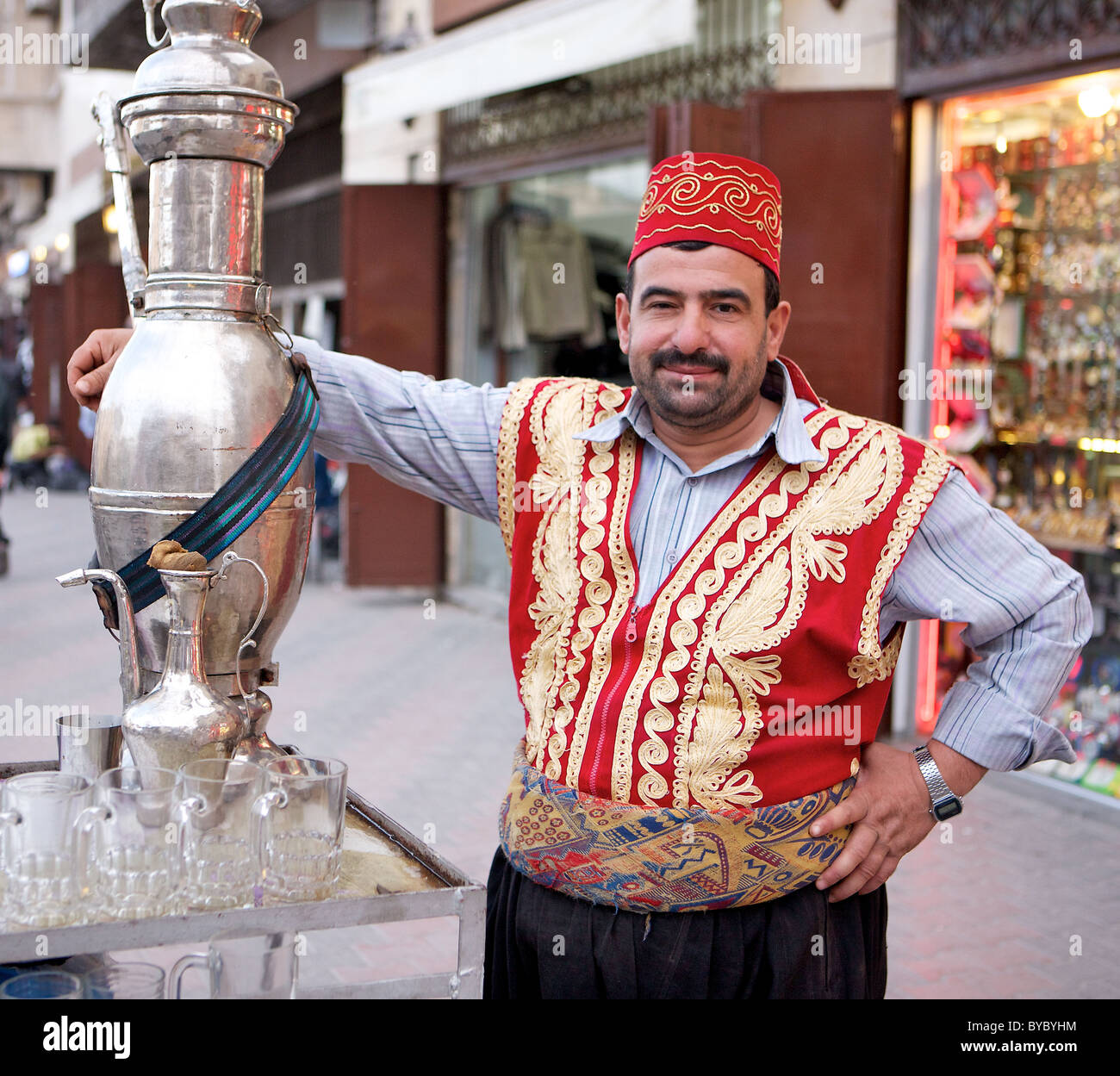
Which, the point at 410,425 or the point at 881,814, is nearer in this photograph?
the point at 881,814

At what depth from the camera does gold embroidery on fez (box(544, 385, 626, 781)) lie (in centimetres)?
188

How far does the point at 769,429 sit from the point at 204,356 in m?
0.83

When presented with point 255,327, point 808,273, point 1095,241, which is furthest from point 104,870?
point 1095,241

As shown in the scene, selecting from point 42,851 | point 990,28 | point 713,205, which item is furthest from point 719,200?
point 990,28

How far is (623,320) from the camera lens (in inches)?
81.6

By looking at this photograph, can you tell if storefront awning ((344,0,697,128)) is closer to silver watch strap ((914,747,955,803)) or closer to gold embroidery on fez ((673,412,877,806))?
gold embroidery on fez ((673,412,877,806))

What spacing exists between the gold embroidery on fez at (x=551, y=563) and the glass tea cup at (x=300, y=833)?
0.56 m

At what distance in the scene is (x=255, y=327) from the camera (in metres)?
1.64

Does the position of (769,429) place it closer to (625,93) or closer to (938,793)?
(938,793)

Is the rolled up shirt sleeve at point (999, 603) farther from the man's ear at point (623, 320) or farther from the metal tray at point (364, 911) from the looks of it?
the metal tray at point (364, 911)

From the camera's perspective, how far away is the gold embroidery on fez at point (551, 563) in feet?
6.30

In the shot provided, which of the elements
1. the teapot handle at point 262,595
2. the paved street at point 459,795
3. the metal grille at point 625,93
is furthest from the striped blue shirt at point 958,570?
the metal grille at point 625,93

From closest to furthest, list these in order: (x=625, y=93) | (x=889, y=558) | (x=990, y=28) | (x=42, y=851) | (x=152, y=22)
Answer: (x=42, y=851) < (x=152, y=22) < (x=889, y=558) < (x=990, y=28) < (x=625, y=93)
